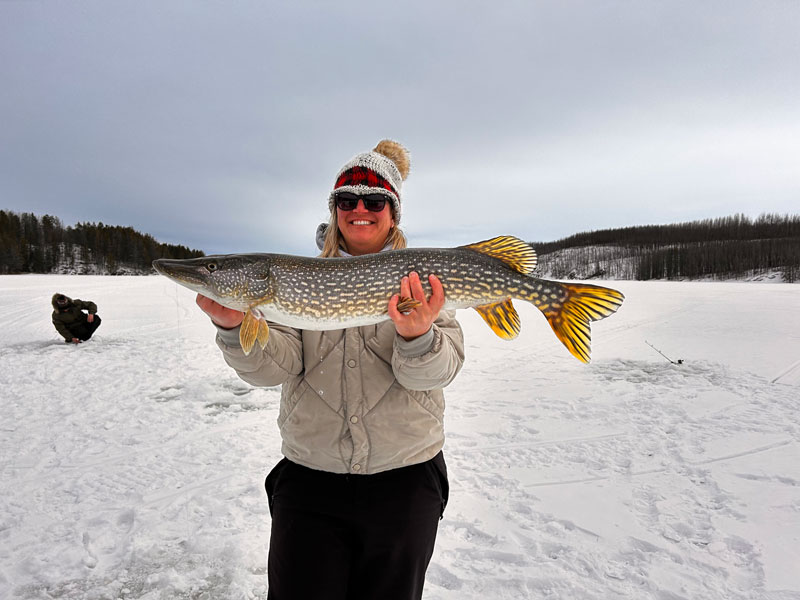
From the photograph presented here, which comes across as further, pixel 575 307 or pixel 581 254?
pixel 581 254

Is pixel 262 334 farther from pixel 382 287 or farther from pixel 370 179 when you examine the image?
pixel 370 179

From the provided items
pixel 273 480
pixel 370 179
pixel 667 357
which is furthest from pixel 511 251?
pixel 667 357

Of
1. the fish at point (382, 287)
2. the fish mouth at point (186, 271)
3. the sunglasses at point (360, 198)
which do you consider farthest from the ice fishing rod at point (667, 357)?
the fish mouth at point (186, 271)

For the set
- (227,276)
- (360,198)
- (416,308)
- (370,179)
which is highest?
(370,179)

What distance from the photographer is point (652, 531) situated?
3135mm

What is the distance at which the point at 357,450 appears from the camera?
1841mm

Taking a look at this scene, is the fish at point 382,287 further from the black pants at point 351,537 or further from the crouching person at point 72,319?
the crouching person at point 72,319

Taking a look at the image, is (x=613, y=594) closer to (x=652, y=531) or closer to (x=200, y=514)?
(x=652, y=531)

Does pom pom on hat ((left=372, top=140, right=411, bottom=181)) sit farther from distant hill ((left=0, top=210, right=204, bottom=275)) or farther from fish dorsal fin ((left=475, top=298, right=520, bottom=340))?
distant hill ((left=0, top=210, right=204, bottom=275))

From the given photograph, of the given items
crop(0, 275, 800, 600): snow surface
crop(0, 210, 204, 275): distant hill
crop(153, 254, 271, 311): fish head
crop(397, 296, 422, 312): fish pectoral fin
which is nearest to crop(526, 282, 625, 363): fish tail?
crop(397, 296, 422, 312): fish pectoral fin

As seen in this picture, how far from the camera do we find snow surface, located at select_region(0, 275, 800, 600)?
2723 mm

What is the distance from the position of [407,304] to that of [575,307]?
93 cm

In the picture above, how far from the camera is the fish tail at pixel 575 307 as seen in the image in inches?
86.7

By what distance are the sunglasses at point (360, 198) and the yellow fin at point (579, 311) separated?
107 cm
